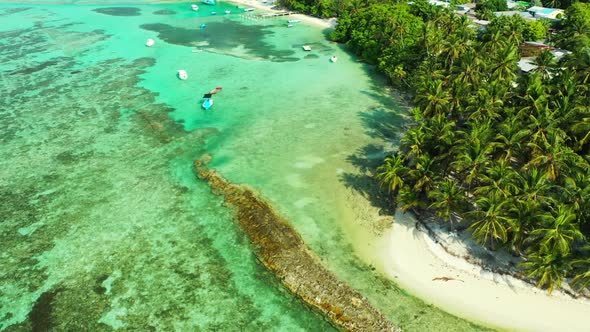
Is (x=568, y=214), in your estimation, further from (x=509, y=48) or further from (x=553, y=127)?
(x=509, y=48)

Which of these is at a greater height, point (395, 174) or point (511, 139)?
point (511, 139)

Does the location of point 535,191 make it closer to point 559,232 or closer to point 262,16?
point 559,232

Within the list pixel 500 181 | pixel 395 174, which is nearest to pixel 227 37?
pixel 395 174

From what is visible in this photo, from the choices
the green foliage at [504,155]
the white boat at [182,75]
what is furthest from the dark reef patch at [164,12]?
the green foliage at [504,155]

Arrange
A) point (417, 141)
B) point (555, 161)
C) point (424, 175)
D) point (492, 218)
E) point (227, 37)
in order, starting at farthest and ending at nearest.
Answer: point (227, 37) < point (417, 141) < point (424, 175) < point (555, 161) < point (492, 218)

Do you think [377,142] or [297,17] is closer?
[377,142]

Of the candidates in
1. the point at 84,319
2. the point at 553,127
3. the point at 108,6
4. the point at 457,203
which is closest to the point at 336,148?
the point at 457,203

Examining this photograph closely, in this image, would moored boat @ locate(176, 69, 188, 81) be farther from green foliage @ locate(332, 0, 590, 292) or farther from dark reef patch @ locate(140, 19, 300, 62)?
green foliage @ locate(332, 0, 590, 292)

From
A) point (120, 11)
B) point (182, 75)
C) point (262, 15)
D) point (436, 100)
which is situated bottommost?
point (120, 11)
